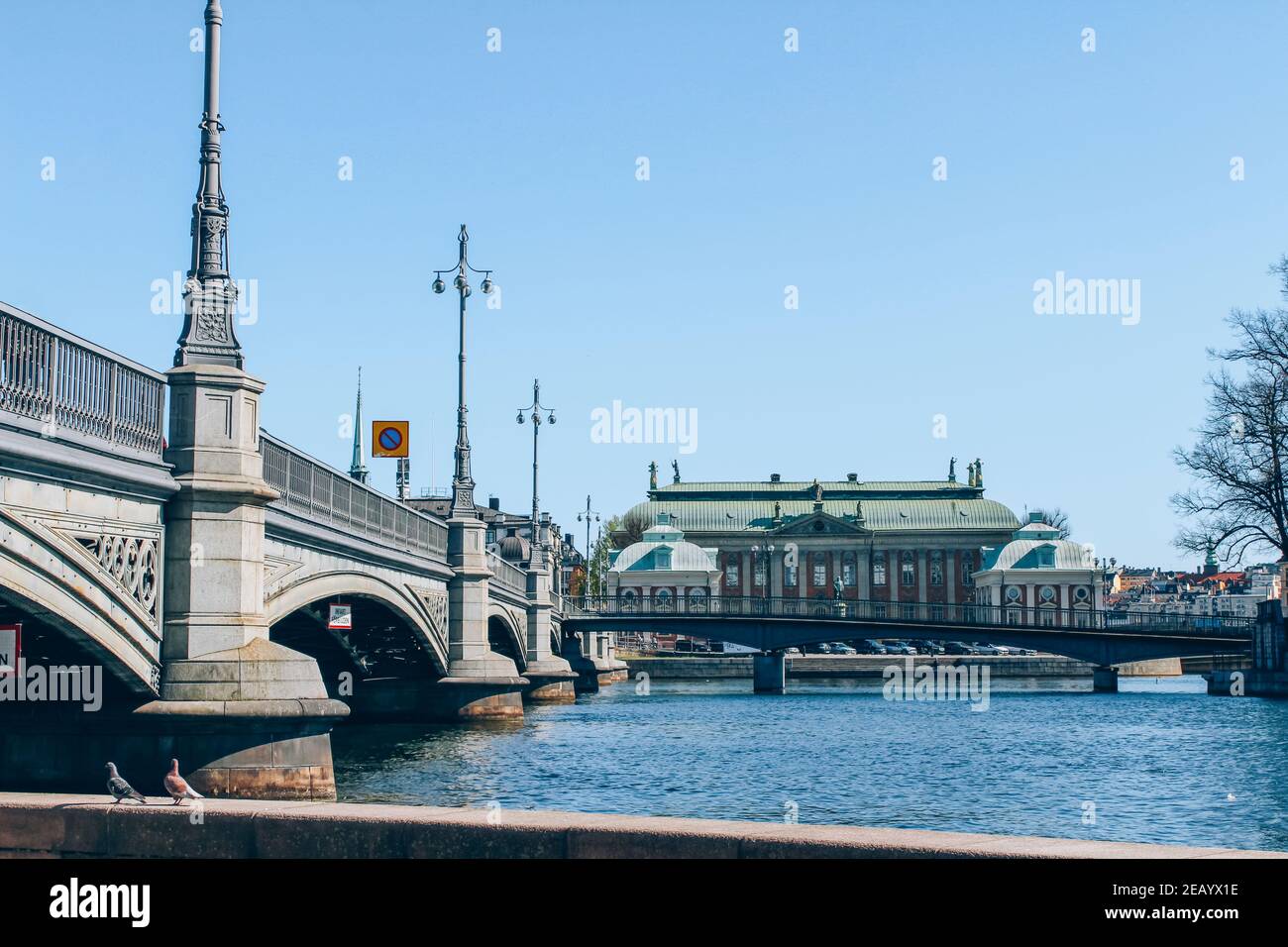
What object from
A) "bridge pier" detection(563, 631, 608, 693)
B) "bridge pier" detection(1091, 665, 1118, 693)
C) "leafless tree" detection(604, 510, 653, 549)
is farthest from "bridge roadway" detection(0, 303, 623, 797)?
"leafless tree" detection(604, 510, 653, 549)

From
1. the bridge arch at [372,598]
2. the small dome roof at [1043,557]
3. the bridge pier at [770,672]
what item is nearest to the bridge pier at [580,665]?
the bridge pier at [770,672]

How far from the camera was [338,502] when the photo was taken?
32156 mm

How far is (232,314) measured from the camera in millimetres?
21062

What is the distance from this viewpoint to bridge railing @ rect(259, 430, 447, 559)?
2694 centimetres

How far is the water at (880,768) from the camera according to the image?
88.8 ft

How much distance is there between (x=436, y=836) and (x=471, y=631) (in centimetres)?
3290

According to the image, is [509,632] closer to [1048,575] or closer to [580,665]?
[580,665]

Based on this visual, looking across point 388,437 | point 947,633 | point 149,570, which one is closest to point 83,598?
point 149,570
